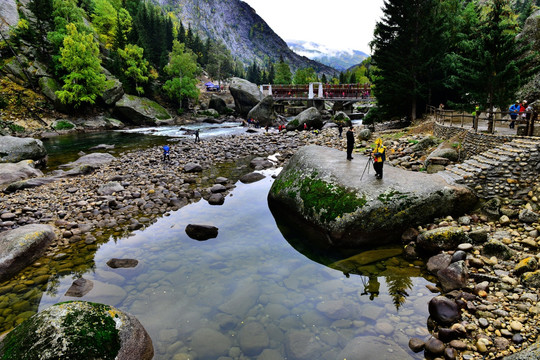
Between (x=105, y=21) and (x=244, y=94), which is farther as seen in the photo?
(x=105, y=21)

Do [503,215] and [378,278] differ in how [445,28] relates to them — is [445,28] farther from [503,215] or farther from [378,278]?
[378,278]

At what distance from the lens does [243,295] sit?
7.39 meters

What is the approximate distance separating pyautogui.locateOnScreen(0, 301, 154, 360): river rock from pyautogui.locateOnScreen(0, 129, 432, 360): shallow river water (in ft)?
2.50

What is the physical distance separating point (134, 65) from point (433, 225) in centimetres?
6139

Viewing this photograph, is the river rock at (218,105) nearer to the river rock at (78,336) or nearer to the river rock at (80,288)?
the river rock at (80,288)

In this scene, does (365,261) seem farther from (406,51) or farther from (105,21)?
(105,21)

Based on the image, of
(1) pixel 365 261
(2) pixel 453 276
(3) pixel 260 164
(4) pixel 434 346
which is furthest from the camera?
(3) pixel 260 164

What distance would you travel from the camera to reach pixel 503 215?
29.6 ft

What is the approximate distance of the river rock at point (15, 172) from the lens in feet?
52.1

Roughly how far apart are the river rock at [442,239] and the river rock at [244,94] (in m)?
58.5

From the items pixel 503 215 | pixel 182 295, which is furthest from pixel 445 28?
pixel 182 295

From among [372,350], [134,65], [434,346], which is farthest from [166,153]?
[134,65]

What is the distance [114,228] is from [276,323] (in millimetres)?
7895

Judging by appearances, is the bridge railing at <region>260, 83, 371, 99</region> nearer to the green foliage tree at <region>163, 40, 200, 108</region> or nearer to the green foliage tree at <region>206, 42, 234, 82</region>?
the green foliage tree at <region>163, 40, 200, 108</region>
